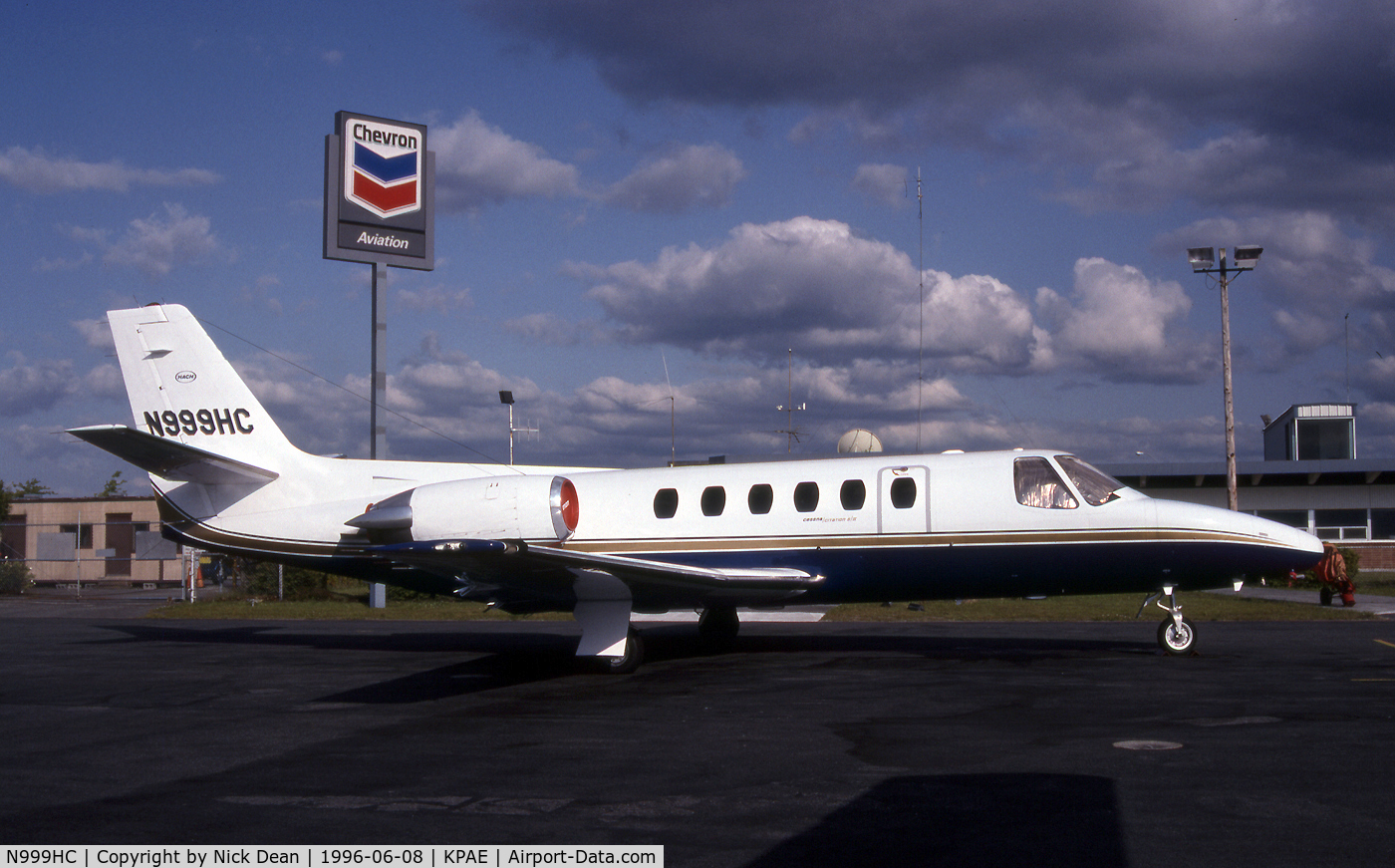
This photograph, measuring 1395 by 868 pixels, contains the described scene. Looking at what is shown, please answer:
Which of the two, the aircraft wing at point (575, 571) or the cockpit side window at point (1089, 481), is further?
the cockpit side window at point (1089, 481)

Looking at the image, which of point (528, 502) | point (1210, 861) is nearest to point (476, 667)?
point (528, 502)

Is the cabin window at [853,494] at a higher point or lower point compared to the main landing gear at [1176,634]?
higher

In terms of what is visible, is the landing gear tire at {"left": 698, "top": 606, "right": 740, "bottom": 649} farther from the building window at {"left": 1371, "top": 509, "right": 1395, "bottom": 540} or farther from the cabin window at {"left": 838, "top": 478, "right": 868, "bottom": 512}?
the building window at {"left": 1371, "top": 509, "right": 1395, "bottom": 540}

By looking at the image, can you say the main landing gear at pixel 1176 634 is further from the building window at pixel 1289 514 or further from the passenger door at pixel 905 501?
the building window at pixel 1289 514

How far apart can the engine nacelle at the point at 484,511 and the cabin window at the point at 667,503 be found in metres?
1.45

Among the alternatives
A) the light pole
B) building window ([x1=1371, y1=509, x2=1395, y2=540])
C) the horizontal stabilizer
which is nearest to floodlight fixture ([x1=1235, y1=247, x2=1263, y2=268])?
the light pole

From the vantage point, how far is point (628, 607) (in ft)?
47.8

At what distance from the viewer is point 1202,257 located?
3506 centimetres

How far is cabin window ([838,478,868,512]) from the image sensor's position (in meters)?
15.3

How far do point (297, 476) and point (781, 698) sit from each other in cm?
1003

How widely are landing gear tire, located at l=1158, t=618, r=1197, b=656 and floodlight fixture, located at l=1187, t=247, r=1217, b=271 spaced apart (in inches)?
941

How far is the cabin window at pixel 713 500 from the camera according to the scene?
1594cm

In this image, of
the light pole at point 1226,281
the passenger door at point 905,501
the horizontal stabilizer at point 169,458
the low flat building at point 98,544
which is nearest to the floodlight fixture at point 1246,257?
the light pole at point 1226,281
